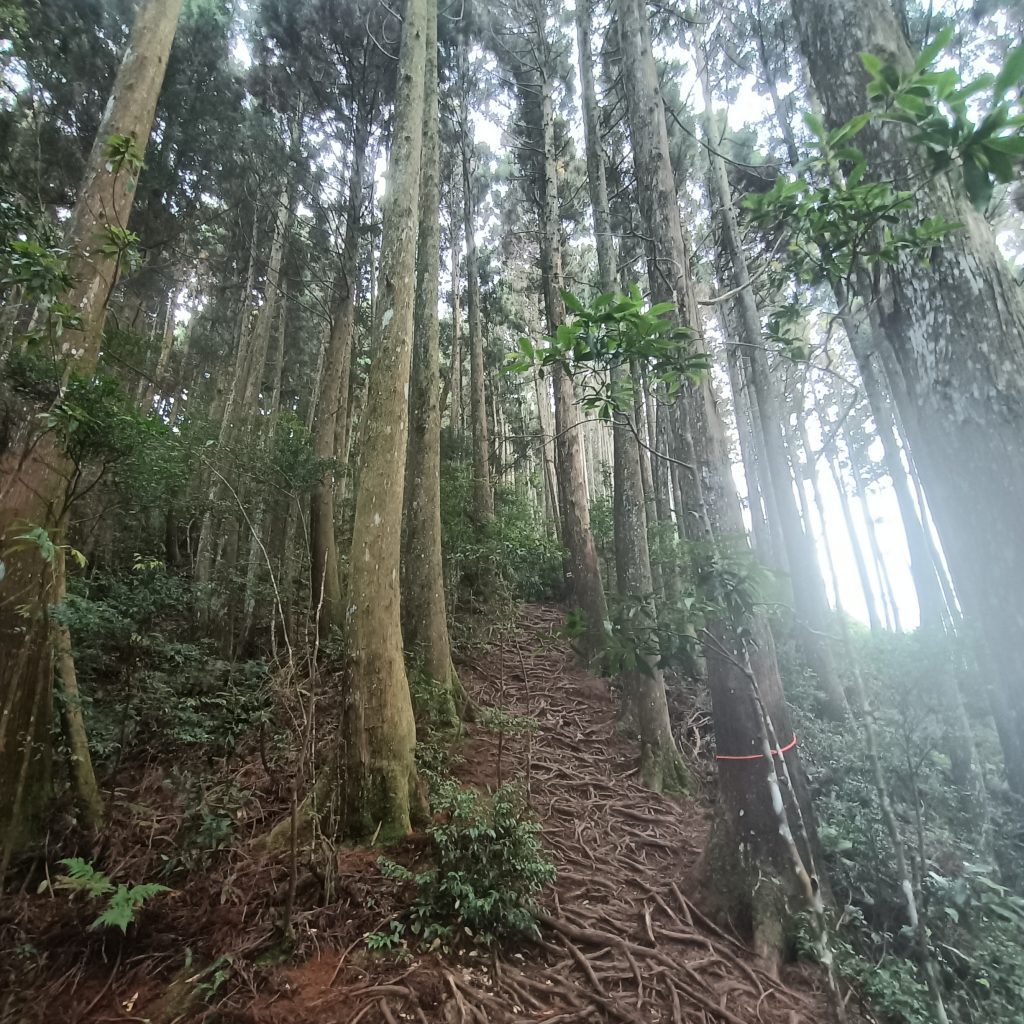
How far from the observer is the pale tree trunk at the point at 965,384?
1702 millimetres

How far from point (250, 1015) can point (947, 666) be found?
506cm

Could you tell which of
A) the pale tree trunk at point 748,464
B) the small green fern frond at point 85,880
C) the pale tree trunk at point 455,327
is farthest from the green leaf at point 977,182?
the pale tree trunk at point 455,327

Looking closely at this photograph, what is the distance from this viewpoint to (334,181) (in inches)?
404

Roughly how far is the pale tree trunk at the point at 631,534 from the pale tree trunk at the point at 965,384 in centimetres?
254

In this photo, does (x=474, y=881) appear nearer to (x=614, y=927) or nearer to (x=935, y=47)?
(x=614, y=927)

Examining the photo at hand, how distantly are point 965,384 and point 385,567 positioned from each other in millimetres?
3475

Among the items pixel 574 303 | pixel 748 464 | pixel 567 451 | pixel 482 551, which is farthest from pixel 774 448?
pixel 574 303

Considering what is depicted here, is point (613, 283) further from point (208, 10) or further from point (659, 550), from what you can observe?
point (208, 10)

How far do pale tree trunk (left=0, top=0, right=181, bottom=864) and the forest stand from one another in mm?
26

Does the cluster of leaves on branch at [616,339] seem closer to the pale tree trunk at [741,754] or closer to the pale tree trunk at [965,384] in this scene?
the pale tree trunk at [741,754]

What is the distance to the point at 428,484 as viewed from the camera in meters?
6.29

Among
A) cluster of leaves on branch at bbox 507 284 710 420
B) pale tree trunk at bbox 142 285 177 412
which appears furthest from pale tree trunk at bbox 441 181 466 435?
cluster of leaves on branch at bbox 507 284 710 420

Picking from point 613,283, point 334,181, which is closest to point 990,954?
point 613,283

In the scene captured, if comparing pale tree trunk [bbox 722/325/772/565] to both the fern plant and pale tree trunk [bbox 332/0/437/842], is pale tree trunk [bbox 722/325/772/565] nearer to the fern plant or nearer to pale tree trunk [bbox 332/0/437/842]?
pale tree trunk [bbox 332/0/437/842]
